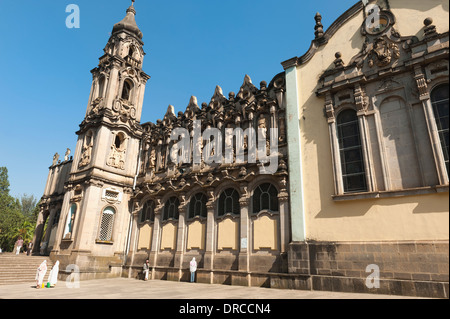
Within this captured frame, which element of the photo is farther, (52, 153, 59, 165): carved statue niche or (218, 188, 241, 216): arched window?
(52, 153, 59, 165): carved statue niche

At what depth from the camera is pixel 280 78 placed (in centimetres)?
1844

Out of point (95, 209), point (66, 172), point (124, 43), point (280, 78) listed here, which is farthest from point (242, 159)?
point (66, 172)

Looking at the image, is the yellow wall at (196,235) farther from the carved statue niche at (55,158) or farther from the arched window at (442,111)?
the carved statue niche at (55,158)

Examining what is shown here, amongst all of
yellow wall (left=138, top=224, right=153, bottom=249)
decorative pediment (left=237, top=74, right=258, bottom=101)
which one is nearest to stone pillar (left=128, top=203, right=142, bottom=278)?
yellow wall (left=138, top=224, right=153, bottom=249)

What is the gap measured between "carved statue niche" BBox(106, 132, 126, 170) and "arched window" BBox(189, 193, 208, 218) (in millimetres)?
8517

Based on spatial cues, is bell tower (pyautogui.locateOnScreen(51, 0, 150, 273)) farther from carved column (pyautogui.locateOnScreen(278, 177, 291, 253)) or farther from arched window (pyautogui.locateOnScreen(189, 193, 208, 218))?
carved column (pyautogui.locateOnScreen(278, 177, 291, 253))

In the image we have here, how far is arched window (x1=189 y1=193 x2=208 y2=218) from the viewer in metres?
19.5

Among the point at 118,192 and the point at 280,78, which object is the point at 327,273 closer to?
the point at 280,78

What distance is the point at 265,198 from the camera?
657 inches

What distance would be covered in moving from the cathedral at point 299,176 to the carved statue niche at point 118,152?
114 millimetres

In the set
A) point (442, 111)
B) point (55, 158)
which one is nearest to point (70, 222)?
point (55, 158)

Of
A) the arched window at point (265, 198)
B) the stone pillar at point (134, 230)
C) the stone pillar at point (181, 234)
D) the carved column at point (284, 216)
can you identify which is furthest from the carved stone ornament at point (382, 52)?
the stone pillar at point (134, 230)
